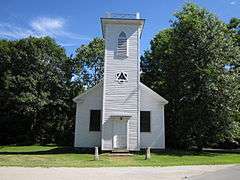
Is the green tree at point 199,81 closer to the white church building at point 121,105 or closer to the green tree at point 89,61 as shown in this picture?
the white church building at point 121,105

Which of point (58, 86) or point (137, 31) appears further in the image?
point (58, 86)

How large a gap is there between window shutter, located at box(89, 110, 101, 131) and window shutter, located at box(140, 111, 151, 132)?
3473 millimetres

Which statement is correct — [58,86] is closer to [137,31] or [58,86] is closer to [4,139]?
[4,139]

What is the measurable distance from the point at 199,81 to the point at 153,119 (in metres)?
5.19

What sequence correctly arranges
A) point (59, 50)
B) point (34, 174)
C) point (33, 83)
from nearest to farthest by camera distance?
point (34, 174) < point (33, 83) < point (59, 50)

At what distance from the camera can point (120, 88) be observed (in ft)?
92.8

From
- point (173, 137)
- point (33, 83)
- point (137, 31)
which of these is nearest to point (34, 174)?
point (137, 31)

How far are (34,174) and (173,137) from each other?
21.6 metres

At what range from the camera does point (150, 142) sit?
2922 cm

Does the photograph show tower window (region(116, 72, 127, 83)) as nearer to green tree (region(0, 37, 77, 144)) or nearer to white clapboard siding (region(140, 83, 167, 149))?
white clapboard siding (region(140, 83, 167, 149))

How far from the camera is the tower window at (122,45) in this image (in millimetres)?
28906

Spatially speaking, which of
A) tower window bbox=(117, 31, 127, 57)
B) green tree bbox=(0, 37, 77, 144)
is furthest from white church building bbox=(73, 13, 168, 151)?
green tree bbox=(0, 37, 77, 144)

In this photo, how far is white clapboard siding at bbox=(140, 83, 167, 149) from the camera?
95.8 ft

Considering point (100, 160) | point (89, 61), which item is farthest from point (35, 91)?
point (100, 160)
